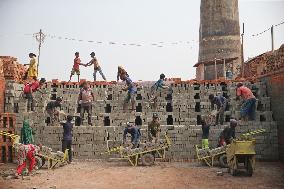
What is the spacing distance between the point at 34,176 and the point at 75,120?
4.73m

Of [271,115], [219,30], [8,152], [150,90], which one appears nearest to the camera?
[8,152]

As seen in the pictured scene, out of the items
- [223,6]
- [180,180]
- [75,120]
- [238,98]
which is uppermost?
[223,6]

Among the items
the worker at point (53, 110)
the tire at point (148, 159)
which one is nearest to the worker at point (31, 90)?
the worker at point (53, 110)

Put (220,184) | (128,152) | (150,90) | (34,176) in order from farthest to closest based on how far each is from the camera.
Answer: (150,90) < (128,152) < (34,176) < (220,184)

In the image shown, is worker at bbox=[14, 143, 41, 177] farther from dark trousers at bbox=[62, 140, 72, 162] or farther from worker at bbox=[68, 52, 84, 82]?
worker at bbox=[68, 52, 84, 82]

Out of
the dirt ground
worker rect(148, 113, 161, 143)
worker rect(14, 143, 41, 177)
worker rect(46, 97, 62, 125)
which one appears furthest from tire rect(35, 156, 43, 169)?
worker rect(148, 113, 161, 143)

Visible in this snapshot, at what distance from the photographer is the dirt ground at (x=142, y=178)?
7914mm

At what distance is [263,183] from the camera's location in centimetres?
812

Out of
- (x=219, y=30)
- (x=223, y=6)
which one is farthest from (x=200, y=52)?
(x=223, y=6)

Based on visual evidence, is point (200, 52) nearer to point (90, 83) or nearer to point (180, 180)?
point (90, 83)

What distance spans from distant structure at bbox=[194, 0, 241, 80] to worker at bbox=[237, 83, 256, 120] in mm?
14670

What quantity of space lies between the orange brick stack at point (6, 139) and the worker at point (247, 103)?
890 cm

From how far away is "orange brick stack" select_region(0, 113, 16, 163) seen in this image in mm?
11922

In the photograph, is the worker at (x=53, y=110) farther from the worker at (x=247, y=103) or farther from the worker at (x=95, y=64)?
the worker at (x=247, y=103)
